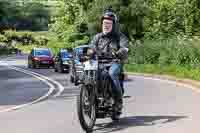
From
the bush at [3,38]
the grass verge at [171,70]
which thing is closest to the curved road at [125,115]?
the grass verge at [171,70]

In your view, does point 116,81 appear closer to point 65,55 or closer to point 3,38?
point 65,55

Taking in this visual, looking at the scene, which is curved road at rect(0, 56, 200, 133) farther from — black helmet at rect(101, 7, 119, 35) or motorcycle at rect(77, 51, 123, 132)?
black helmet at rect(101, 7, 119, 35)

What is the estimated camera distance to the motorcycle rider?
37.4 feet

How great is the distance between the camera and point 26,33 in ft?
431

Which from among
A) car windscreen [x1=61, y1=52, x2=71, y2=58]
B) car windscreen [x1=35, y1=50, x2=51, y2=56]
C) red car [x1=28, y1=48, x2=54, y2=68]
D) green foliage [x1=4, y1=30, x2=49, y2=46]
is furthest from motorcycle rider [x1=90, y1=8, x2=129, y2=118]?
green foliage [x1=4, y1=30, x2=49, y2=46]

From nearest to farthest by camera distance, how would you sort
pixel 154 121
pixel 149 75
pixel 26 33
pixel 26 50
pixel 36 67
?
pixel 154 121
pixel 149 75
pixel 36 67
pixel 26 50
pixel 26 33

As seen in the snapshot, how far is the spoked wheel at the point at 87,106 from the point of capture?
34.8 feet

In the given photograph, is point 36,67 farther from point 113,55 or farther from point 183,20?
point 113,55

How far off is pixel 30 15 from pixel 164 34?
11055 cm

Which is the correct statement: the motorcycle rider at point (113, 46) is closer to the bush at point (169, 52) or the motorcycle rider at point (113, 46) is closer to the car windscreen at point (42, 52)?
the bush at point (169, 52)

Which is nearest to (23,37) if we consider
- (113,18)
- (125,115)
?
(125,115)

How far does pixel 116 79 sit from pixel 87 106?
2.92ft

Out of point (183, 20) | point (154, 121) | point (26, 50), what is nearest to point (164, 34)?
point (183, 20)

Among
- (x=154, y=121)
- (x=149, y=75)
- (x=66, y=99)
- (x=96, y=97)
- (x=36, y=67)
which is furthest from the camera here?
(x=36, y=67)
